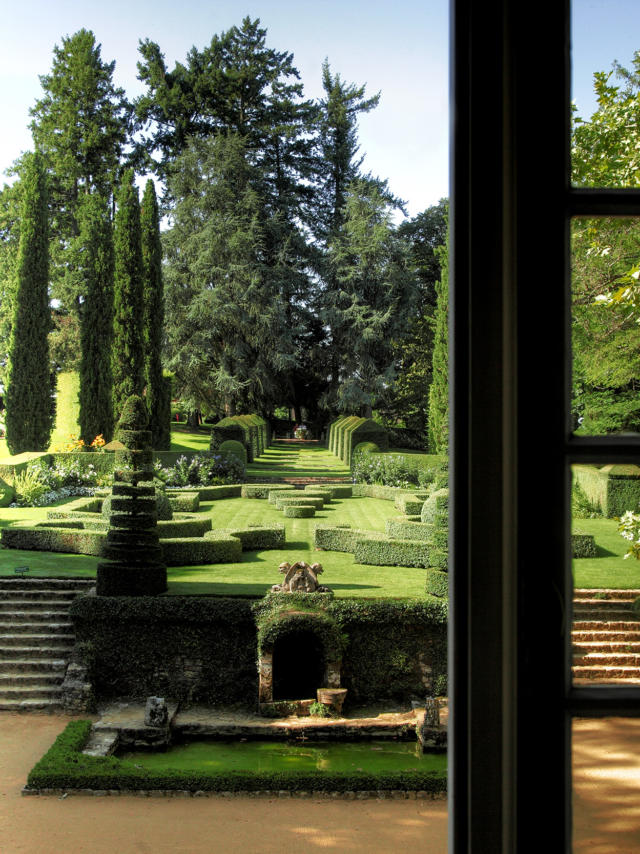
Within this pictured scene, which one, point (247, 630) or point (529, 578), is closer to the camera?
point (529, 578)

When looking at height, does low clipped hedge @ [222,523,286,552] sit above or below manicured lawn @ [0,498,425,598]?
above

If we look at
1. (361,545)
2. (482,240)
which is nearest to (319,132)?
(361,545)

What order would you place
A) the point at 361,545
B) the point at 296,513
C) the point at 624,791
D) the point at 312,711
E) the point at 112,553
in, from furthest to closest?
the point at 296,513, the point at 361,545, the point at 112,553, the point at 312,711, the point at 624,791

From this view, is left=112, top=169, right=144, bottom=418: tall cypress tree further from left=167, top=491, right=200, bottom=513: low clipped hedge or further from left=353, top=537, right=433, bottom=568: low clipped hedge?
left=353, top=537, right=433, bottom=568: low clipped hedge

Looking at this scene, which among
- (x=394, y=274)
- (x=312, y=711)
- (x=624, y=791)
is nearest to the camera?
(x=624, y=791)

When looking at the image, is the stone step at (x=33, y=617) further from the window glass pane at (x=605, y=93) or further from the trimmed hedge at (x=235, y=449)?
the trimmed hedge at (x=235, y=449)

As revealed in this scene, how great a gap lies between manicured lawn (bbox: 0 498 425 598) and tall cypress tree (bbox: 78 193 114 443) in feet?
21.6

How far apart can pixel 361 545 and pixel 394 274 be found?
18925mm

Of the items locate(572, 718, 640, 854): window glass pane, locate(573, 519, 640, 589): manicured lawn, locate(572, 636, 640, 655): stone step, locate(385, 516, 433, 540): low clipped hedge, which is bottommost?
locate(385, 516, 433, 540): low clipped hedge

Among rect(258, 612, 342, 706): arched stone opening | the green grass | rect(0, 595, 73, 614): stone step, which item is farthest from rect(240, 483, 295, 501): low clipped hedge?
rect(0, 595, 73, 614): stone step

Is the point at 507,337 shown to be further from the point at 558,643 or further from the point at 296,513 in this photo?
the point at 296,513

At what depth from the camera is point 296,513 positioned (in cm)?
1612

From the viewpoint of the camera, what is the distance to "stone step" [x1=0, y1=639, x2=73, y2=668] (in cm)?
975

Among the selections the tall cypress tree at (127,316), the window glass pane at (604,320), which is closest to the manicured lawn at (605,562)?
the window glass pane at (604,320)
